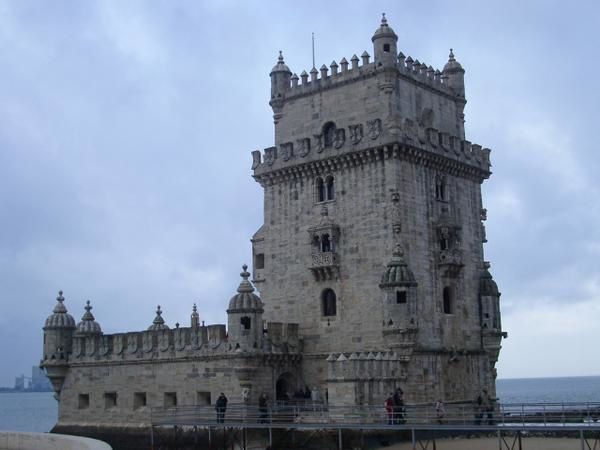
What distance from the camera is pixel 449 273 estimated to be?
145 ft

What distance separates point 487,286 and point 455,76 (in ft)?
40.4

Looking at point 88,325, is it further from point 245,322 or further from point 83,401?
point 245,322

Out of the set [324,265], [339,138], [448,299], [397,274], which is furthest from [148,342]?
[448,299]

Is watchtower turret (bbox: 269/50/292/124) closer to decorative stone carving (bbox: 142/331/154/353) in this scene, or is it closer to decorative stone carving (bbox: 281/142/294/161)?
decorative stone carving (bbox: 281/142/294/161)

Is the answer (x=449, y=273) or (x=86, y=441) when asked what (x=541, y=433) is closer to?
(x=449, y=273)

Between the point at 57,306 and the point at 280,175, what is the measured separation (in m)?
16.4

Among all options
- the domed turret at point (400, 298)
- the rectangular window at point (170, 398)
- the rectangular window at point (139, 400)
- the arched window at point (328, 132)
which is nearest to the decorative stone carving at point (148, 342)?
the rectangular window at point (139, 400)

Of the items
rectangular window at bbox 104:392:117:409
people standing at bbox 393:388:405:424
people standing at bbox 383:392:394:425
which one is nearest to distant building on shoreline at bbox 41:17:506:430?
rectangular window at bbox 104:392:117:409

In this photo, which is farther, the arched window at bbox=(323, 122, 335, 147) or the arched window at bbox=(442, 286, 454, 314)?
the arched window at bbox=(323, 122, 335, 147)

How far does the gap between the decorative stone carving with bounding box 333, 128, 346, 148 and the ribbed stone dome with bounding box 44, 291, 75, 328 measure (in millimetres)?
19575

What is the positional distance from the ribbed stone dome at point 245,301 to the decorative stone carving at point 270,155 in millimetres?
7741

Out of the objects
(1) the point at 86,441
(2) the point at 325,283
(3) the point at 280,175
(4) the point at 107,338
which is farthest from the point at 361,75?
(1) the point at 86,441

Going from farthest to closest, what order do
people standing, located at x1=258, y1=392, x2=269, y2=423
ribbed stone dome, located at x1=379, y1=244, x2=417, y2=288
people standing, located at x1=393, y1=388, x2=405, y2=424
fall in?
ribbed stone dome, located at x1=379, y1=244, x2=417, y2=288 < people standing, located at x1=258, y1=392, x2=269, y2=423 < people standing, located at x1=393, y1=388, x2=405, y2=424

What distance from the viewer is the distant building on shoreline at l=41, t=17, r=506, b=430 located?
137 ft
